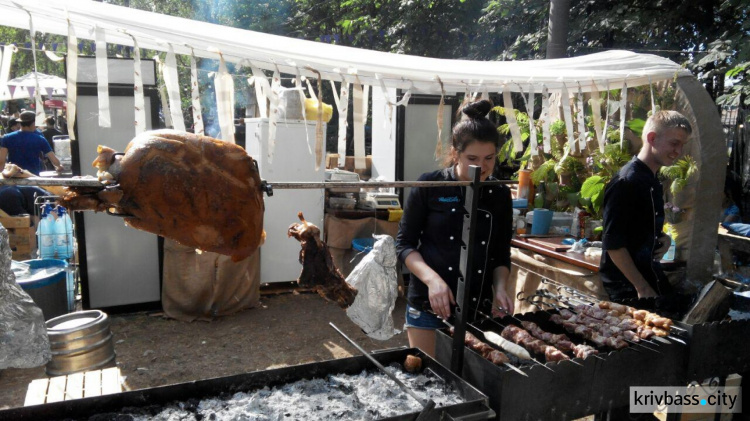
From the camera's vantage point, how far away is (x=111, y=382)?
3119 mm

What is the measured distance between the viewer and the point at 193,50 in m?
3.23

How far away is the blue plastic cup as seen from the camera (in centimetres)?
579

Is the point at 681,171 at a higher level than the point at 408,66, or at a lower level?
lower

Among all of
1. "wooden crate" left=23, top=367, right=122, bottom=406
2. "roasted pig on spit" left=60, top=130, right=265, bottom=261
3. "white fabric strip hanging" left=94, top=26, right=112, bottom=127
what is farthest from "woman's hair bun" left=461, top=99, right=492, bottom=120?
"wooden crate" left=23, top=367, right=122, bottom=406

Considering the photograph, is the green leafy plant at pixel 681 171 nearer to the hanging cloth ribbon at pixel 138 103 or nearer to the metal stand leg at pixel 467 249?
the metal stand leg at pixel 467 249

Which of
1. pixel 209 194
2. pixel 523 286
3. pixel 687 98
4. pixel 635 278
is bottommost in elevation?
pixel 523 286

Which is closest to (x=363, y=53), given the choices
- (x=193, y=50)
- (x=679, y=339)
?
(x=193, y=50)

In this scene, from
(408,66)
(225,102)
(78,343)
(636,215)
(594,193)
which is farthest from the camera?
(594,193)

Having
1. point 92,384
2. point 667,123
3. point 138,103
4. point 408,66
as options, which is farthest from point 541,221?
point 92,384

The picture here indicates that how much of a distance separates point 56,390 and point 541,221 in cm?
503

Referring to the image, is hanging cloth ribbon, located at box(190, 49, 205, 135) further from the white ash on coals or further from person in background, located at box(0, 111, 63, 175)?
person in background, located at box(0, 111, 63, 175)

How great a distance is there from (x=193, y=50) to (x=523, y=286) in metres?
4.24

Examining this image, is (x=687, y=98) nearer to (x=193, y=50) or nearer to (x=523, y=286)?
(x=523, y=286)

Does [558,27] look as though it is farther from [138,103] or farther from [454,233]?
[138,103]
